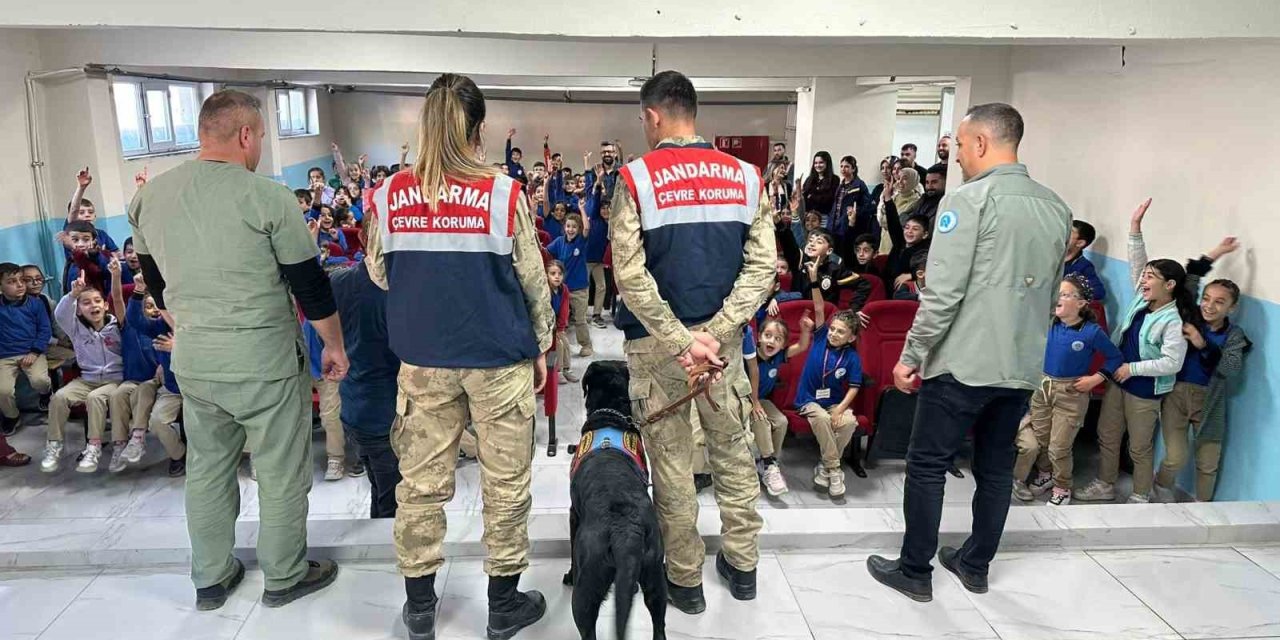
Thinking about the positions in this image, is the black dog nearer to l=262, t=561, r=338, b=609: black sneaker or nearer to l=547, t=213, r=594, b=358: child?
l=262, t=561, r=338, b=609: black sneaker

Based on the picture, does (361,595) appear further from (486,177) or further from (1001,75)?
(1001,75)

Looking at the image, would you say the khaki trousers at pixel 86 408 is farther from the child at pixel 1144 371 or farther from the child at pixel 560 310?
the child at pixel 1144 371

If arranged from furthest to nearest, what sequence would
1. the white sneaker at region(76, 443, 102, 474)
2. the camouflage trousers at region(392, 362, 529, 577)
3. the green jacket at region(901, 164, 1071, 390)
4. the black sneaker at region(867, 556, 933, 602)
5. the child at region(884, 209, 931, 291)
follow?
the child at region(884, 209, 931, 291)
the white sneaker at region(76, 443, 102, 474)
the black sneaker at region(867, 556, 933, 602)
the green jacket at region(901, 164, 1071, 390)
the camouflage trousers at region(392, 362, 529, 577)

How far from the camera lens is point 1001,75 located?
591cm

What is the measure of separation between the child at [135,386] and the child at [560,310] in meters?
2.05

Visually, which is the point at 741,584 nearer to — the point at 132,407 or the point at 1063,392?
the point at 1063,392

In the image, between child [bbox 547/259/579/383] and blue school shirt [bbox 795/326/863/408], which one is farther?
child [bbox 547/259/579/383]

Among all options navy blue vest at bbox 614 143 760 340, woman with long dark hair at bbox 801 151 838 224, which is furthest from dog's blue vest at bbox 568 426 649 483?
woman with long dark hair at bbox 801 151 838 224

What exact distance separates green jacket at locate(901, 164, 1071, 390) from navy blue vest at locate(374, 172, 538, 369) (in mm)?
1167

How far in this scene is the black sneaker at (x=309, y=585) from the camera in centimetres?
222

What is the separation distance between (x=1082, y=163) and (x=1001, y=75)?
1289 mm

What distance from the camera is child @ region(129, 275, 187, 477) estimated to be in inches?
152

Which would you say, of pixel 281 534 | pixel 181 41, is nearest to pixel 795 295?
pixel 281 534

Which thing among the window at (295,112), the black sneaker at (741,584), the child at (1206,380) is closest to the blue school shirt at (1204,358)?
the child at (1206,380)
